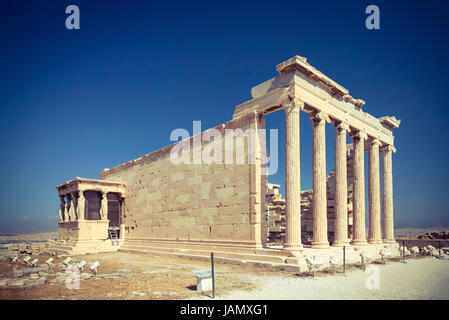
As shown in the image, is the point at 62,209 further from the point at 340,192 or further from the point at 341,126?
the point at 341,126

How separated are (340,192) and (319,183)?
2215mm

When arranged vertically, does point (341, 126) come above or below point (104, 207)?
above

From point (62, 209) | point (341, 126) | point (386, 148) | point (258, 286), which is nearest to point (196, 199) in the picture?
point (341, 126)

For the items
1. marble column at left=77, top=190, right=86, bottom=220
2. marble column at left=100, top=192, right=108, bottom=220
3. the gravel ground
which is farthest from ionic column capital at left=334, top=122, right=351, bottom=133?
marble column at left=77, top=190, right=86, bottom=220

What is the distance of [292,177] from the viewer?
13.4 metres

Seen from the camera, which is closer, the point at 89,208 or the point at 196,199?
the point at 196,199

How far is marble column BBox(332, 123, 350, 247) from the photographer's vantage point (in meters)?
15.9

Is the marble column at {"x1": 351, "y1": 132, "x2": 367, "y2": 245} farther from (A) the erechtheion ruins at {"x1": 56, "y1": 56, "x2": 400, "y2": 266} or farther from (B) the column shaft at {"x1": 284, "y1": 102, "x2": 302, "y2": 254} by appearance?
(B) the column shaft at {"x1": 284, "y1": 102, "x2": 302, "y2": 254}

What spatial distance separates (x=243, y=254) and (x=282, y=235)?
6.62 meters

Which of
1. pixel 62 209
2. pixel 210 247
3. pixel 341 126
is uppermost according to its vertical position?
pixel 341 126

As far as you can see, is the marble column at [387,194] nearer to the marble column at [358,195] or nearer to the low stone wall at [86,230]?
the marble column at [358,195]

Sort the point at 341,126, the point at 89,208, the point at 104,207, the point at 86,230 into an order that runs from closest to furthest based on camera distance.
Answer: the point at 341,126, the point at 86,230, the point at 89,208, the point at 104,207

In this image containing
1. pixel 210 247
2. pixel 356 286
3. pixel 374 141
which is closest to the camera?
pixel 356 286
